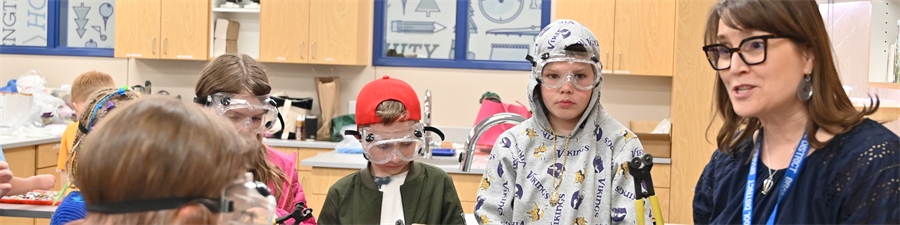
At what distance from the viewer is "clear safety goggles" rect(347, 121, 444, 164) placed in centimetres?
212

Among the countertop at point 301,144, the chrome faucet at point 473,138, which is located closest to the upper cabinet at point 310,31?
the countertop at point 301,144

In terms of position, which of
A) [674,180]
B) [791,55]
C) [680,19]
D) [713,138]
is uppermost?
[680,19]

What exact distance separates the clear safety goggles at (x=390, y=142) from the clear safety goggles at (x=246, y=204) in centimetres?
106

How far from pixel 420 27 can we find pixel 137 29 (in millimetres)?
2403

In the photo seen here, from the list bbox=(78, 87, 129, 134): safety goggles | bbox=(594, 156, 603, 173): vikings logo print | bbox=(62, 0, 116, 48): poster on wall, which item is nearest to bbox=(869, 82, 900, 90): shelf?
bbox=(594, 156, 603, 173): vikings logo print

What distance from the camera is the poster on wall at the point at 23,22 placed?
21.1 ft

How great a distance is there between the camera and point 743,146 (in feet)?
4.72

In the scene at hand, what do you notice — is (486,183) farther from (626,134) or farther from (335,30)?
(335,30)

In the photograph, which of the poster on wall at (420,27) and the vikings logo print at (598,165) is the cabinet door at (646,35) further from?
the vikings logo print at (598,165)

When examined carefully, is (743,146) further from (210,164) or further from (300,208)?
(210,164)

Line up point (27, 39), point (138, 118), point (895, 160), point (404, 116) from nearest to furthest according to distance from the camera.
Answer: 1. point (138, 118)
2. point (895, 160)
3. point (404, 116)
4. point (27, 39)

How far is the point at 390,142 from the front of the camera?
6.91ft

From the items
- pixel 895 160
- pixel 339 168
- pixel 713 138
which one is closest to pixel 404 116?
pixel 895 160

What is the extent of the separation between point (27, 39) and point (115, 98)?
5126mm
